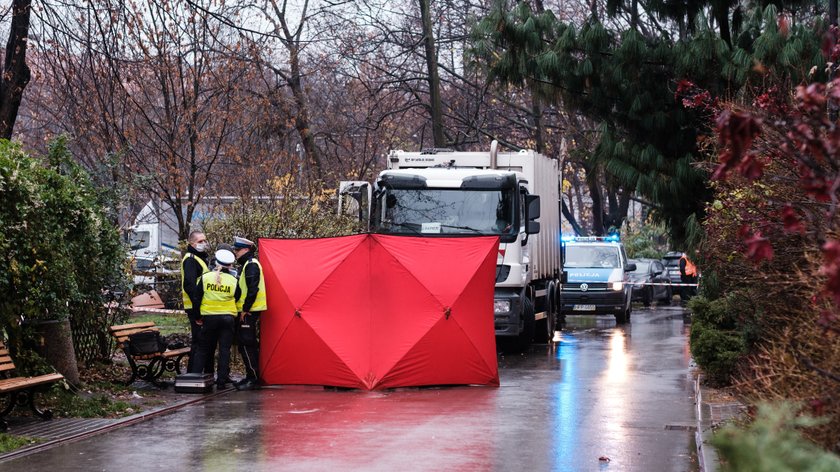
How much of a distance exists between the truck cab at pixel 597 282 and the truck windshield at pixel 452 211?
968 cm

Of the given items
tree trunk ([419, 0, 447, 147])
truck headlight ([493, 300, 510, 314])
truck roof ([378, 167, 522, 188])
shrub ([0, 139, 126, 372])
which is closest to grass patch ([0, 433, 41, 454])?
shrub ([0, 139, 126, 372])

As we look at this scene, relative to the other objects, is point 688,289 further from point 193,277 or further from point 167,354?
point 193,277

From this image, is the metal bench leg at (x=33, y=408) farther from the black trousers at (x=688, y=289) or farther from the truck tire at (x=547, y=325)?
the black trousers at (x=688, y=289)

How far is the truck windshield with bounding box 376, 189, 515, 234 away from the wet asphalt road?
319 cm

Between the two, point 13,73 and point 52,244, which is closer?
point 52,244

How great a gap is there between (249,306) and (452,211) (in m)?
5.26

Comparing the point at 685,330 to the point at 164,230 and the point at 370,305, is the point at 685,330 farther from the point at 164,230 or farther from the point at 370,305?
the point at 164,230

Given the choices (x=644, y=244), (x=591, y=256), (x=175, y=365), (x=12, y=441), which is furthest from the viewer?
(x=644, y=244)

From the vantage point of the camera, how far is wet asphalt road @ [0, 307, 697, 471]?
375 inches

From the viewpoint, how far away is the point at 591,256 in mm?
30875

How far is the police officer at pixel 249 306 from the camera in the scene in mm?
14570

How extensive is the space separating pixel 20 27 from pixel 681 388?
9.54m

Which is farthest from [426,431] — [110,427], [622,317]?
[622,317]

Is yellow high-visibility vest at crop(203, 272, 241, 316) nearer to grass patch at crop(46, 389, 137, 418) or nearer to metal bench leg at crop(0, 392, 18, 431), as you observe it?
grass patch at crop(46, 389, 137, 418)
